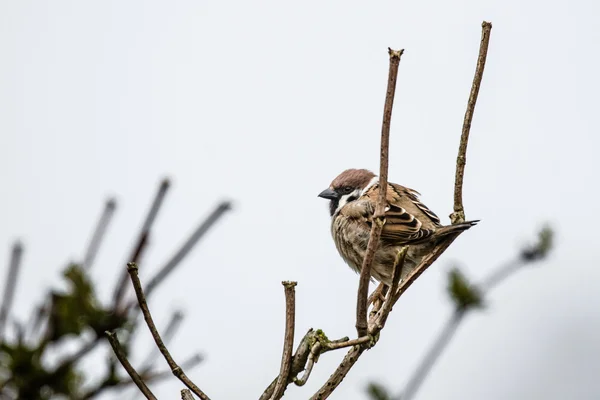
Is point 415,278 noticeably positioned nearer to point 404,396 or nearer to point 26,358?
point 404,396

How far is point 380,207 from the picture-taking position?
2.41 metres

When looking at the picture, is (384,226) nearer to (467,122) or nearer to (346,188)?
(346,188)

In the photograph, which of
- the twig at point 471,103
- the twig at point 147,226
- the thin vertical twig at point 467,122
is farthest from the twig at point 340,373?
the twig at point 471,103

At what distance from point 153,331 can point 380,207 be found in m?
0.82

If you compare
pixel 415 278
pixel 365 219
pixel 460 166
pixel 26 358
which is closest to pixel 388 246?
pixel 365 219

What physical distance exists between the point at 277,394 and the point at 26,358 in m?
0.59

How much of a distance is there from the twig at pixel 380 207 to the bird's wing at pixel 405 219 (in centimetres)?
242

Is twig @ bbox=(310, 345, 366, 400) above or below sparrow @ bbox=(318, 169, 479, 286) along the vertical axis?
below

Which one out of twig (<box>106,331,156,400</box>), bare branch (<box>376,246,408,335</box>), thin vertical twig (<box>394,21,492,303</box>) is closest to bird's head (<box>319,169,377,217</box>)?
thin vertical twig (<box>394,21,492,303</box>)

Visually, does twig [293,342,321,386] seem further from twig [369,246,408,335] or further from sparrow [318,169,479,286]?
sparrow [318,169,479,286]

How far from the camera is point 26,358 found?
67.4 inches

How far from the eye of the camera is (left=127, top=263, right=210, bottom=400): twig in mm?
1869

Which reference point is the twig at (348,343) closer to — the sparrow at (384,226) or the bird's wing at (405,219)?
the sparrow at (384,226)

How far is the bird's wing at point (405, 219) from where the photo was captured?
504 centimetres
